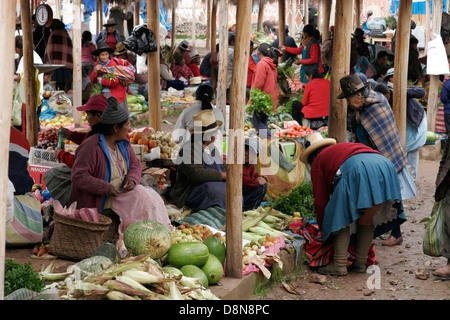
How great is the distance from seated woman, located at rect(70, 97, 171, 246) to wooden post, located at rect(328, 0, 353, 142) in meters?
2.25

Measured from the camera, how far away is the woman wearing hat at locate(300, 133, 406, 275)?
18.5 feet

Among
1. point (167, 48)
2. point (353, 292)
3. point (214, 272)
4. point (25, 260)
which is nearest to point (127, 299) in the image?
point (214, 272)

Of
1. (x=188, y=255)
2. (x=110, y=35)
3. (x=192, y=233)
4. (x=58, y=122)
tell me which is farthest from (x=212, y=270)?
(x=110, y=35)

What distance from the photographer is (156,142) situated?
8000 millimetres

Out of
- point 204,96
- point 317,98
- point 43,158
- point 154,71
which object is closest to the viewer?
point 43,158

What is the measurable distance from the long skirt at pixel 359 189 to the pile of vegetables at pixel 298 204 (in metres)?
1.38

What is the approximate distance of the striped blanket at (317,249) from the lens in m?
6.09

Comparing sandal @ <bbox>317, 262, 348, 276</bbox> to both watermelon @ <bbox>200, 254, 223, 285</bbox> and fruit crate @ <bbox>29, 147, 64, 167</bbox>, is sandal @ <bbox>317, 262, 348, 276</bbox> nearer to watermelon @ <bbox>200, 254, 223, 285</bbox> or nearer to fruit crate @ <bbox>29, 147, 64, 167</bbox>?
watermelon @ <bbox>200, 254, 223, 285</bbox>

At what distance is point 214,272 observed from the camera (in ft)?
16.2

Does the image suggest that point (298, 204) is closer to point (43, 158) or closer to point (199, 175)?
point (199, 175)

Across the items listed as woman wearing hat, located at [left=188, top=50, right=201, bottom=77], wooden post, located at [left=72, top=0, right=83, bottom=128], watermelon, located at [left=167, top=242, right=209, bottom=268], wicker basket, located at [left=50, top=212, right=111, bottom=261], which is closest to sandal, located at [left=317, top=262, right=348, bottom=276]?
watermelon, located at [left=167, top=242, right=209, bottom=268]

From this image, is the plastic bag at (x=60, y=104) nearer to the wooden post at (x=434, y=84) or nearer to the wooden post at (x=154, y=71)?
the wooden post at (x=154, y=71)

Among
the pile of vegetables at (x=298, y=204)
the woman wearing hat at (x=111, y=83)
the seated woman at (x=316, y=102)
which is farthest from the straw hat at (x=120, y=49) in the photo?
the pile of vegetables at (x=298, y=204)

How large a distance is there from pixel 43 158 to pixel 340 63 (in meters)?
3.69
